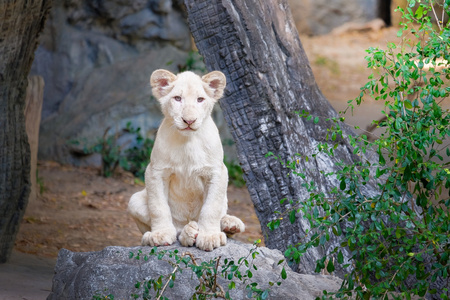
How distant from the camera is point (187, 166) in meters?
3.69

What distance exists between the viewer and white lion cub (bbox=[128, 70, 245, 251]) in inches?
142

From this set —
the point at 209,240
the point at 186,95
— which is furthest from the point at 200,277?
the point at 186,95

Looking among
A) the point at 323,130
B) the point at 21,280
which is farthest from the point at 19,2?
the point at 323,130

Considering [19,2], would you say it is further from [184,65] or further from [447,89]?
[184,65]

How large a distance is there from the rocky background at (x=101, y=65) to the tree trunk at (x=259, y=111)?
226 inches

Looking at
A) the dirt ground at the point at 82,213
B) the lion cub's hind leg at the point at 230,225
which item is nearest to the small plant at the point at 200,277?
the lion cub's hind leg at the point at 230,225

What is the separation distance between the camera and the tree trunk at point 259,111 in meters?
4.43

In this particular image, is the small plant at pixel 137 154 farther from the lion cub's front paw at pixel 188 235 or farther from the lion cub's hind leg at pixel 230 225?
the lion cub's front paw at pixel 188 235

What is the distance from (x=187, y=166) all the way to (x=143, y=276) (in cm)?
69

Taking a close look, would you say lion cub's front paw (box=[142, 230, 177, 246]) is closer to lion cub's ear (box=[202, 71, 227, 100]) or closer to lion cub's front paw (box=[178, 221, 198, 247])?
lion cub's front paw (box=[178, 221, 198, 247])

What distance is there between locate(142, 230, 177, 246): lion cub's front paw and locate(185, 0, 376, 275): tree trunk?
101 centimetres

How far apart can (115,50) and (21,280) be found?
6.87 meters

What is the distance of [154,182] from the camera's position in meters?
3.69

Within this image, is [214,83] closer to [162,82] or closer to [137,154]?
[162,82]
